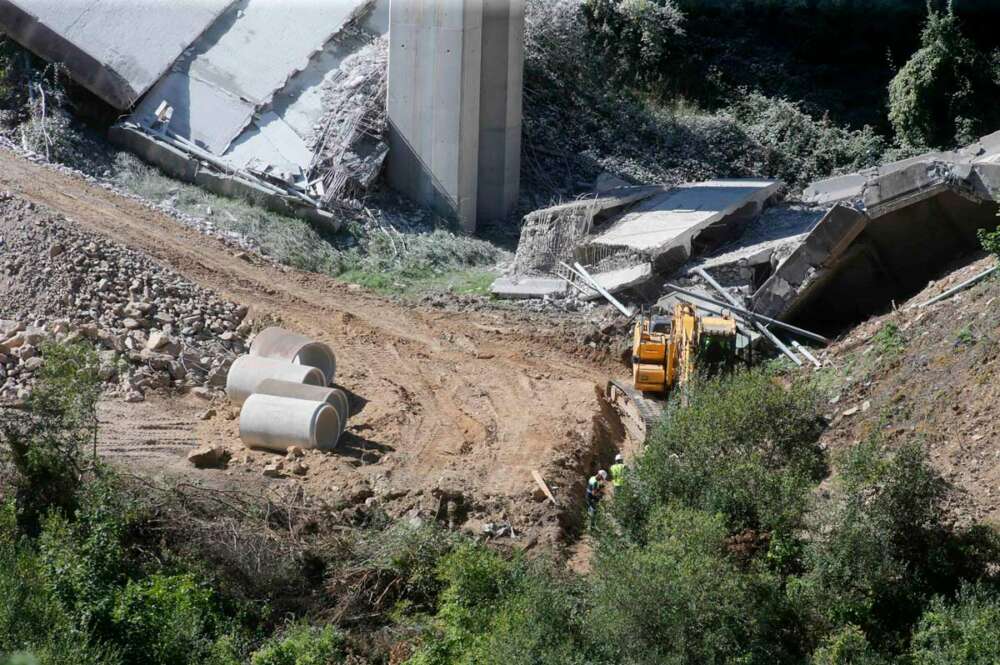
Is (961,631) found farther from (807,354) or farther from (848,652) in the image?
(807,354)

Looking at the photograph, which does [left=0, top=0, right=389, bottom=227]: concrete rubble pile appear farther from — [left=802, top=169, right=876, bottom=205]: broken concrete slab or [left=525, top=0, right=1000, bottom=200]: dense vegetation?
[left=802, top=169, right=876, bottom=205]: broken concrete slab

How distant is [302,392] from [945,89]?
1902 cm

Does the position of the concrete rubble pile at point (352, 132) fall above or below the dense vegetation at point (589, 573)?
Result: above

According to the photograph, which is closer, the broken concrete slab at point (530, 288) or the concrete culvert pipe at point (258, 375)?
the concrete culvert pipe at point (258, 375)

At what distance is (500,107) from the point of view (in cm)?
2673

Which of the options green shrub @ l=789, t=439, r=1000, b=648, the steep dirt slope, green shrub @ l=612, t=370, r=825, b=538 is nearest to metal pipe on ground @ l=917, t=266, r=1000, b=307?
the steep dirt slope

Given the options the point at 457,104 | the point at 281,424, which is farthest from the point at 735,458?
the point at 457,104

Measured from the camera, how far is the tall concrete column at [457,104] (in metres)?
25.5

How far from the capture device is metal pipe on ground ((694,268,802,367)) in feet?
66.7

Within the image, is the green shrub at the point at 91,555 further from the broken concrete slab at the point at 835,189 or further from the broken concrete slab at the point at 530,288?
the broken concrete slab at the point at 835,189

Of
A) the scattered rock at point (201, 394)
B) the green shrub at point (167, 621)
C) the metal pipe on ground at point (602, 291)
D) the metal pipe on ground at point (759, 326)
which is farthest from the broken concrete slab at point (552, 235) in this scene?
the green shrub at point (167, 621)

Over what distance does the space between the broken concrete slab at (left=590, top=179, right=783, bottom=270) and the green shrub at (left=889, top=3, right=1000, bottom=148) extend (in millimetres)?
5728

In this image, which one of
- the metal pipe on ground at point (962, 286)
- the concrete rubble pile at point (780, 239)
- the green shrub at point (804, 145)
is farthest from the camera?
the green shrub at point (804, 145)

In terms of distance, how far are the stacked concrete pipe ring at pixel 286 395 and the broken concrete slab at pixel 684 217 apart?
6.61 metres
